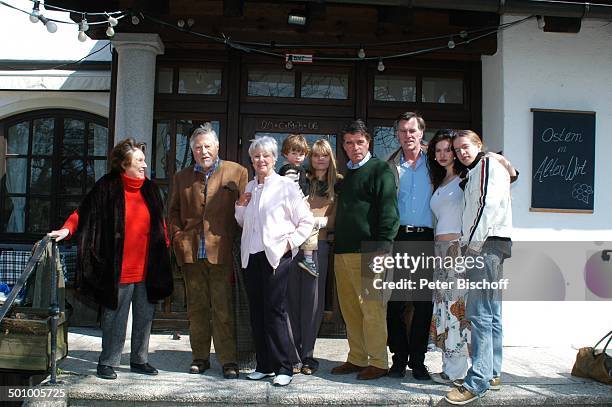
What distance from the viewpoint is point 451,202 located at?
418cm

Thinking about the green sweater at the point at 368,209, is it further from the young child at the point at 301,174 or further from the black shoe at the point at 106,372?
the black shoe at the point at 106,372

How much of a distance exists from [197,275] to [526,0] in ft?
11.7

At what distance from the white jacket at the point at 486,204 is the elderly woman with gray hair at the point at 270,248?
3.61ft

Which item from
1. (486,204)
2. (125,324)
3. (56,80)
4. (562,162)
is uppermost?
(56,80)

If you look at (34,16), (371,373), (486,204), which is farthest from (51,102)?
(486,204)

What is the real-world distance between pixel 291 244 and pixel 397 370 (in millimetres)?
1265

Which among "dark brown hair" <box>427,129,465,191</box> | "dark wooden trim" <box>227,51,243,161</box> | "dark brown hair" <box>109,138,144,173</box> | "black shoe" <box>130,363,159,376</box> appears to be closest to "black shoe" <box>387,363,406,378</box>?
"dark brown hair" <box>427,129,465,191</box>

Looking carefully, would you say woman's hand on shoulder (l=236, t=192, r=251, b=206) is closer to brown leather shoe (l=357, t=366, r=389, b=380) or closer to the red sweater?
the red sweater

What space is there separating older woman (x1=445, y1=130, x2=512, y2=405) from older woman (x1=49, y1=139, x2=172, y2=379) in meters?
2.19

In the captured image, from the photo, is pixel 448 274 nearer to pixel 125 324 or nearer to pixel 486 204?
pixel 486 204

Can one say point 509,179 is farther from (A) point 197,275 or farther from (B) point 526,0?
(A) point 197,275

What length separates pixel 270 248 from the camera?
4035 millimetres

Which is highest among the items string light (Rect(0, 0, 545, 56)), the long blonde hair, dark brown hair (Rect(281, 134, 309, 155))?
string light (Rect(0, 0, 545, 56))

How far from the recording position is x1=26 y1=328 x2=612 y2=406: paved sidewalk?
152 inches
